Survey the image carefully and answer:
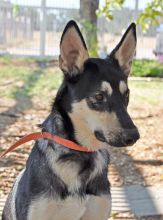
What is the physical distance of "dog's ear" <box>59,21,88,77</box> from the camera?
126 inches

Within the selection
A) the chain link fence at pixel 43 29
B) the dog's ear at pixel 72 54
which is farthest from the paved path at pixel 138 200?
the chain link fence at pixel 43 29

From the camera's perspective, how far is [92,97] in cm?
310

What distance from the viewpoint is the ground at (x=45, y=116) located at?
17.7ft

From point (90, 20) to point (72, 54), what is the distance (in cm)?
979

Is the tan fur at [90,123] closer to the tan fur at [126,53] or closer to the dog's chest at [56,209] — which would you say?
the dog's chest at [56,209]

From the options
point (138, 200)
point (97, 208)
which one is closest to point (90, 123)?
point (97, 208)

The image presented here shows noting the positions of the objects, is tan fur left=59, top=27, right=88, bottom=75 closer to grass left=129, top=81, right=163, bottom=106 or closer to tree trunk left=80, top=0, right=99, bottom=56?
grass left=129, top=81, right=163, bottom=106

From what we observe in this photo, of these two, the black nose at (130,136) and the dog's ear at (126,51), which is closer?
the black nose at (130,136)

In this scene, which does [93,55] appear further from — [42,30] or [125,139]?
[125,139]

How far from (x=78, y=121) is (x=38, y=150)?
15.6 inches

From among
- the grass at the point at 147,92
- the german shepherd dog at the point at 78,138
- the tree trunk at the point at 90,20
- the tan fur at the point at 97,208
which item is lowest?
the grass at the point at 147,92

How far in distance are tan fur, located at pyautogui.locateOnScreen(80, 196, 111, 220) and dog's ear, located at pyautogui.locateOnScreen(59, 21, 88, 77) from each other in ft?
2.84

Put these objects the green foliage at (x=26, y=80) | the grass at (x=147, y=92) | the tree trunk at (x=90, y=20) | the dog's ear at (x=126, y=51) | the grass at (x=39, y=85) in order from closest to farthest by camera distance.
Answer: the dog's ear at (x=126, y=51)
the grass at (x=147, y=92)
the grass at (x=39, y=85)
the green foliage at (x=26, y=80)
the tree trunk at (x=90, y=20)

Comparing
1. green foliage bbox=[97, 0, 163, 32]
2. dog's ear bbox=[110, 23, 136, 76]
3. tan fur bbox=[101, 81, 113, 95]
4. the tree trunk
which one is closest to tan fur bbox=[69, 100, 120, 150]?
tan fur bbox=[101, 81, 113, 95]
